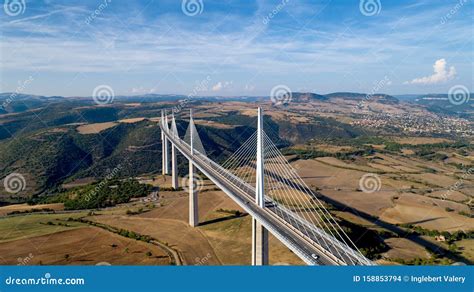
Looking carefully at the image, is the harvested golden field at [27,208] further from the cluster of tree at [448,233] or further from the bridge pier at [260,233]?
the cluster of tree at [448,233]

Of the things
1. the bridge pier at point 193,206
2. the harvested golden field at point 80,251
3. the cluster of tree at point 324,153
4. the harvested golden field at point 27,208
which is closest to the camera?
the harvested golden field at point 80,251

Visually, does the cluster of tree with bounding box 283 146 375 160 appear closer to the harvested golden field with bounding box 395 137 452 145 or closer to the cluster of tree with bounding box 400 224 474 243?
the harvested golden field with bounding box 395 137 452 145

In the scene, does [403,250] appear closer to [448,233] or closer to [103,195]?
[448,233]

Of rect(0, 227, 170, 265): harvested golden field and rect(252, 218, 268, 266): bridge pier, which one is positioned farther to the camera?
rect(0, 227, 170, 265): harvested golden field

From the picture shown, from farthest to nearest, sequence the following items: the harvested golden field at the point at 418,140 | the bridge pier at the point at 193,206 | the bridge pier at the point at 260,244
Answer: the harvested golden field at the point at 418,140
the bridge pier at the point at 193,206
the bridge pier at the point at 260,244

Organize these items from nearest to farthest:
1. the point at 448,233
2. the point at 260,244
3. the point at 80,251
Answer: the point at 260,244 < the point at 80,251 < the point at 448,233

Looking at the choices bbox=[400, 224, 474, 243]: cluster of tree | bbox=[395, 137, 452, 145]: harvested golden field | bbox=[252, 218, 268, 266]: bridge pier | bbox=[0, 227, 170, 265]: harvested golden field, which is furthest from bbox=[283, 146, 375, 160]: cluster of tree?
bbox=[252, 218, 268, 266]: bridge pier

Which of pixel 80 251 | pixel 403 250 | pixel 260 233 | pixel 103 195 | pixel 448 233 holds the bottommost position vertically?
pixel 403 250

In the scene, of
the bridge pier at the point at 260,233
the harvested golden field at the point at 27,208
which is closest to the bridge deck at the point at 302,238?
the bridge pier at the point at 260,233

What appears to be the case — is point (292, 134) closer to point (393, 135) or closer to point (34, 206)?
point (393, 135)

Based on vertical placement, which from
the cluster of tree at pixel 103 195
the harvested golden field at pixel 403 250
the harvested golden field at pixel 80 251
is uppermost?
the cluster of tree at pixel 103 195

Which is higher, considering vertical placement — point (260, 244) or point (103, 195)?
point (260, 244)

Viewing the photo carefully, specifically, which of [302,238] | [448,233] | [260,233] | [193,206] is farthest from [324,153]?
[302,238]
